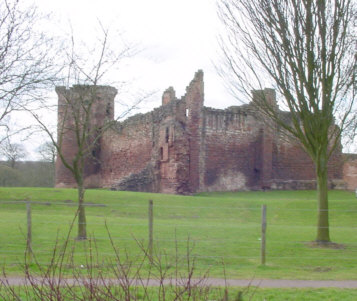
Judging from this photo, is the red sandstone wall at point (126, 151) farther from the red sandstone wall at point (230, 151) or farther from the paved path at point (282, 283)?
the paved path at point (282, 283)

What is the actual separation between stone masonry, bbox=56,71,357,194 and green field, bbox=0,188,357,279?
24.6ft

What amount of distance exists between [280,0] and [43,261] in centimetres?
767

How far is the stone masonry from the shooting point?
27.9 m

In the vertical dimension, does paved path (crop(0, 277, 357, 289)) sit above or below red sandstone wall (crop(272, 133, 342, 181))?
below

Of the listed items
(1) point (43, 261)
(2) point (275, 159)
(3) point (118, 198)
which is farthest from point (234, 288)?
(2) point (275, 159)

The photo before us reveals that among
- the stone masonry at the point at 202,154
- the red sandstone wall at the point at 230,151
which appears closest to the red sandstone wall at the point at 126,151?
the stone masonry at the point at 202,154

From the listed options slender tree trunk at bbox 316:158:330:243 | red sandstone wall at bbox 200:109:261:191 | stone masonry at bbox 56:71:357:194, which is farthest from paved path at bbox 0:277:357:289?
red sandstone wall at bbox 200:109:261:191

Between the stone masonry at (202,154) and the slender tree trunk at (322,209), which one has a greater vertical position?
the stone masonry at (202,154)

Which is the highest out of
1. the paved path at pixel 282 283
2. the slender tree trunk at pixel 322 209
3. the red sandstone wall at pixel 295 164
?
the red sandstone wall at pixel 295 164

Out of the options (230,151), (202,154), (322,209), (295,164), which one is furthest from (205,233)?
(295,164)

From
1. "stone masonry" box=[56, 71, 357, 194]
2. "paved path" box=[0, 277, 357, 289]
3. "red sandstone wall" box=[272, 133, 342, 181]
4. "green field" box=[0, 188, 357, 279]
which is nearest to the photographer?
"paved path" box=[0, 277, 357, 289]

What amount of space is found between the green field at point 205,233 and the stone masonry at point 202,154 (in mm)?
7484

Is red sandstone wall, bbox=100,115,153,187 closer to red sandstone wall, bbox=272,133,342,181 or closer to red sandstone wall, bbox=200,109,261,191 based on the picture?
red sandstone wall, bbox=200,109,261,191

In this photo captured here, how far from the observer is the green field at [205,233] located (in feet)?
29.6
